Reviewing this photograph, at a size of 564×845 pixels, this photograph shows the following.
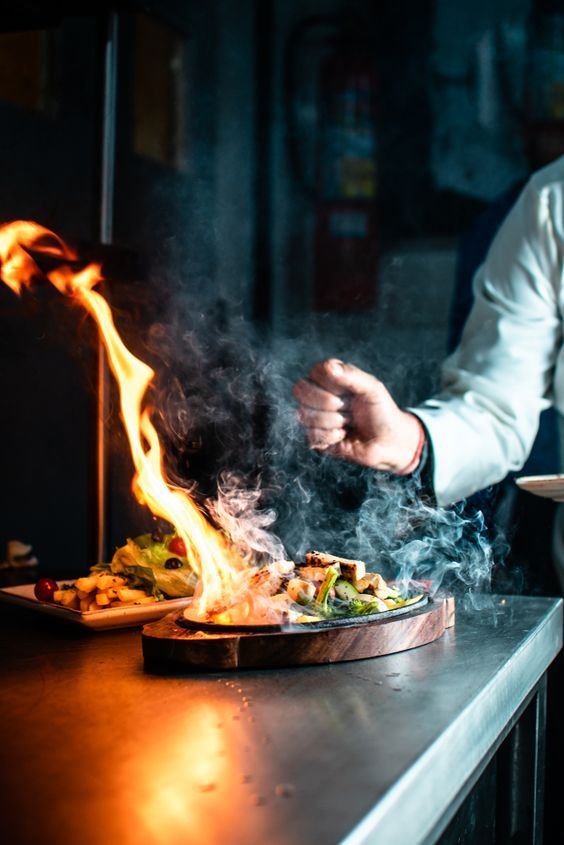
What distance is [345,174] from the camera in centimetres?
366

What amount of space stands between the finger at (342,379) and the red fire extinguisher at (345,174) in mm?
1885

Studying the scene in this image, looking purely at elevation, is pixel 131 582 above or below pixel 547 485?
below

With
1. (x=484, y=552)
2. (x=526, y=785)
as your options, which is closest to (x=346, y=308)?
(x=484, y=552)

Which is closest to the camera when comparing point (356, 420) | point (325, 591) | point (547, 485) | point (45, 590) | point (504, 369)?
point (325, 591)

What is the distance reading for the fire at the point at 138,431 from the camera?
4.88ft

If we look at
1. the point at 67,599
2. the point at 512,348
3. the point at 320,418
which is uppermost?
the point at 512,348

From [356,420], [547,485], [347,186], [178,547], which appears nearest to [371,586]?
[547,485]

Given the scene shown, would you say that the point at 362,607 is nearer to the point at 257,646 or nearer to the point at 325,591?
the point at 325,591

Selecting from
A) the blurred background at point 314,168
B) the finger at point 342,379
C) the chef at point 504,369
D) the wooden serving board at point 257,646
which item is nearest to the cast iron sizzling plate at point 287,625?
the wooden serving board at point 257,646

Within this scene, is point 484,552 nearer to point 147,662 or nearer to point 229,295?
point 147,662

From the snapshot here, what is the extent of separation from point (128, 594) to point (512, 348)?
130 cm

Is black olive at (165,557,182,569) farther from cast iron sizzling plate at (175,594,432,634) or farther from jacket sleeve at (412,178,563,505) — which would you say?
jacket sleeve at (412,178,563,505)

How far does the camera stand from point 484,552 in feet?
5.69

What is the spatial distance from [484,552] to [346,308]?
206cm
